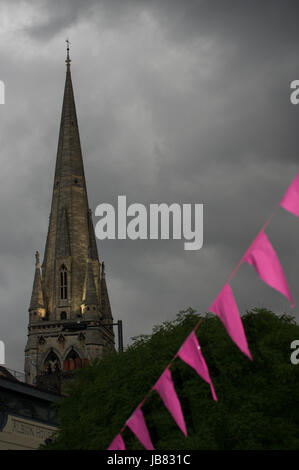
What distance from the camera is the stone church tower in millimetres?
103438

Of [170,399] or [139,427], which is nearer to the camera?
[170,399]

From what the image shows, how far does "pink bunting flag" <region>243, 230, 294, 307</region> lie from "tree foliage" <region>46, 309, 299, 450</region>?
12831 millimetres

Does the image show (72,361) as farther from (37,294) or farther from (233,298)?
(233,298)

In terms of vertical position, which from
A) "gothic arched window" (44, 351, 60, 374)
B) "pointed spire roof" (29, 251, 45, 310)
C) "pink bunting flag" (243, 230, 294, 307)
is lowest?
"pink bunting flag" (243, 230, 294, 307)

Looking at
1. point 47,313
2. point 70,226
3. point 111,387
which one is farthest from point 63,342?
point 111,387

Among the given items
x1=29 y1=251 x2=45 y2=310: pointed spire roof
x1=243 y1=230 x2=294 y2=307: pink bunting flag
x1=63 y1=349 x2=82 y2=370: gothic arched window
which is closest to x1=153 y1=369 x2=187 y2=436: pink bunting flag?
x1=243 y1=230 x2=294 y2=307: pink bunting flag

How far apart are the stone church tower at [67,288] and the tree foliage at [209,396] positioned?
67.3m

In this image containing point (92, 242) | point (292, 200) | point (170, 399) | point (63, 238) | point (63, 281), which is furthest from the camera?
point (92, 242)

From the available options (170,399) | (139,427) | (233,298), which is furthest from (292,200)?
(139,427)

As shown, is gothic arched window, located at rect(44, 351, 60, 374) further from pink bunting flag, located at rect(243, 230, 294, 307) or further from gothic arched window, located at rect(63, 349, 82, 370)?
pink bunting flag, located at rect(243, 230, 294, 307)

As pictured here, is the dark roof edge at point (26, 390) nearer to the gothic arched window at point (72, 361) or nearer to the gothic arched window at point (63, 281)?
the gothic arched window at point (72, 361)

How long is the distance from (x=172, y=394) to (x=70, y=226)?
97112 millimetres

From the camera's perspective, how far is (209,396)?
2736 centimetres

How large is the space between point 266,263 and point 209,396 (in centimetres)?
1514
